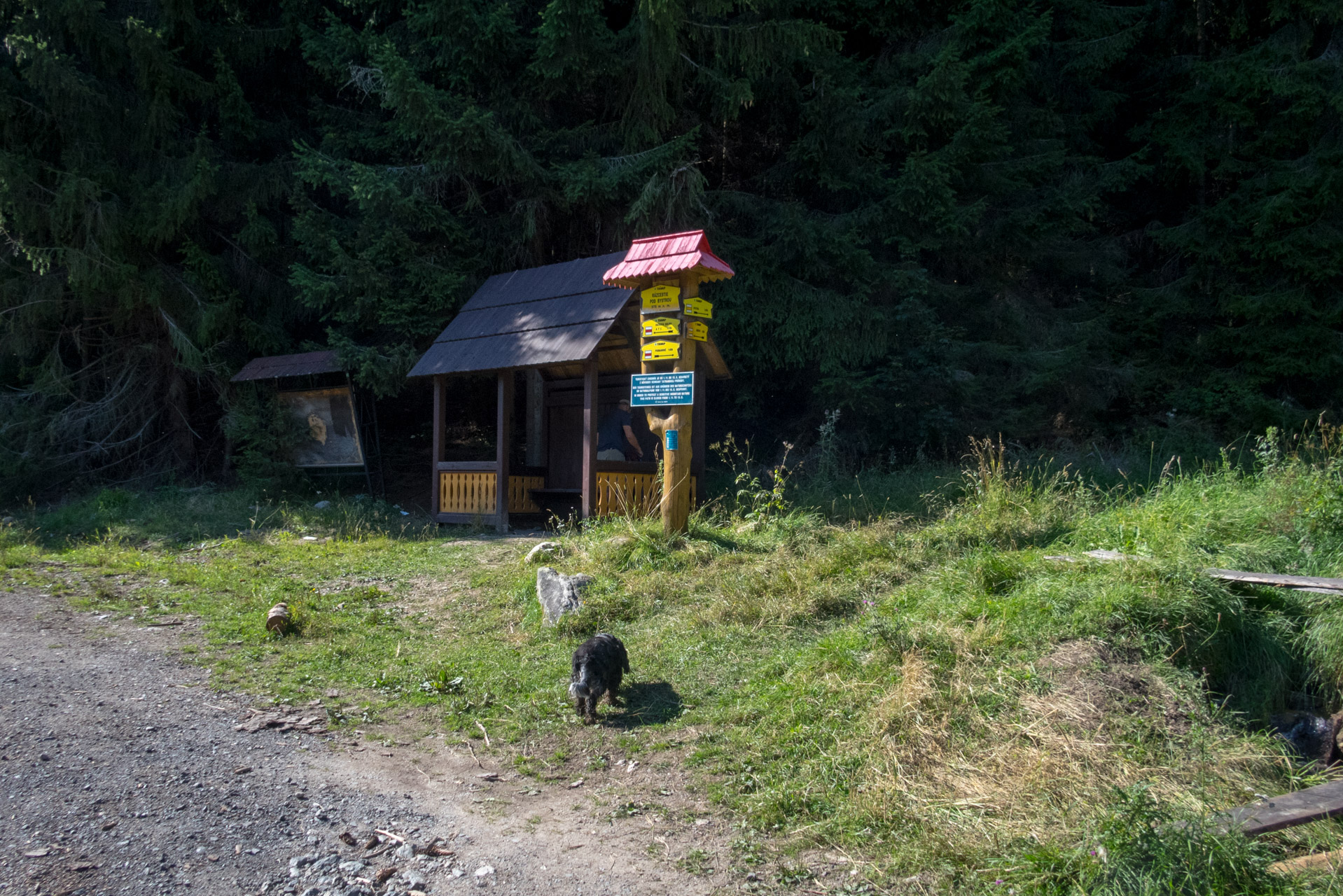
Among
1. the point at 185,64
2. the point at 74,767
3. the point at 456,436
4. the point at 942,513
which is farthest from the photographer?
the point at 456,436

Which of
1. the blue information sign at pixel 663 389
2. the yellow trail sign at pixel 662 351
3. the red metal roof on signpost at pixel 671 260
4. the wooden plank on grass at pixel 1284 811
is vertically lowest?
the wooden plank on grass at pixel 1284 811

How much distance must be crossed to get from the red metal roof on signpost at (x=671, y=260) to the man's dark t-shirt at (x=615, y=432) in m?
3.31

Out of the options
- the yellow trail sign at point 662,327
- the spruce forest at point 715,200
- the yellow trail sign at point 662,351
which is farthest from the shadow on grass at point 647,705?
the spruce forest at point 715,200

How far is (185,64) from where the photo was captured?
1573 centimetres

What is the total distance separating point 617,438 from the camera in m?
12.7

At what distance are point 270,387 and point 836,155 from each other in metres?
9.97

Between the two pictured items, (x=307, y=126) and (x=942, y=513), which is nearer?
(x=942, y=513)

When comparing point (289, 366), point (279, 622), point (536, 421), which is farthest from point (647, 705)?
point (289, 366)

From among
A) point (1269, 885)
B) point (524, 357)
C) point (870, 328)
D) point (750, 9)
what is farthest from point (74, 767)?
point (750, 9)

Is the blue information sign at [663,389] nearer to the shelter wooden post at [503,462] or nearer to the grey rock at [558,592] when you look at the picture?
the grey rock at [558,592]

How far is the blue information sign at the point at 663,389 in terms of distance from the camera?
9055 mm

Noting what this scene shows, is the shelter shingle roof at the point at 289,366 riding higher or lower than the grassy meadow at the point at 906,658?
higher

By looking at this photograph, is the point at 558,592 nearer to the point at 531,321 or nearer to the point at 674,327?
the point at 674,327

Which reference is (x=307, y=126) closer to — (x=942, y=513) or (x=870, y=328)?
(x=870, y=328)
